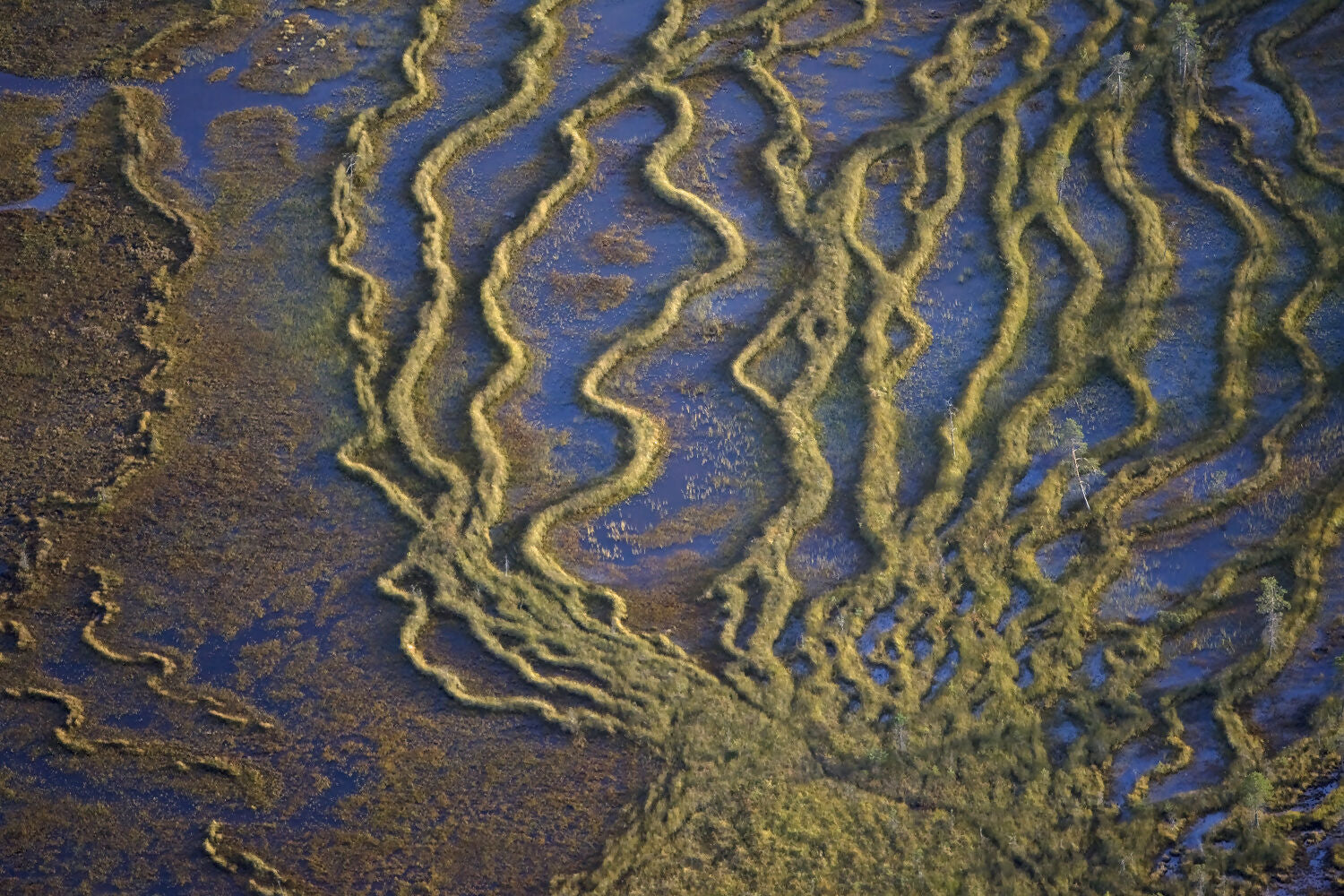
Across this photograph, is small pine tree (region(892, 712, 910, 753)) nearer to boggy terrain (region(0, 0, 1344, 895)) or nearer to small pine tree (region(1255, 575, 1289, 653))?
boggy terrain (region(0, 0, 1344, 895))

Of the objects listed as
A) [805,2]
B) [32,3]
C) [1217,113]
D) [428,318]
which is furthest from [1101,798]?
[32,3]

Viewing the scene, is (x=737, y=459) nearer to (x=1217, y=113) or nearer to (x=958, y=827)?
(x=958, y=827)

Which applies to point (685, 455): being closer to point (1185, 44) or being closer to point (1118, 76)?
point (1118, 76)

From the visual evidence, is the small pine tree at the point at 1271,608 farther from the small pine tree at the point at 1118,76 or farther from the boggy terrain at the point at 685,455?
the small pine tree at the point at 1118,76

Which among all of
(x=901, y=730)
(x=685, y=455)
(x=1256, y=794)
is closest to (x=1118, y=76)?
(x=685, y=455)

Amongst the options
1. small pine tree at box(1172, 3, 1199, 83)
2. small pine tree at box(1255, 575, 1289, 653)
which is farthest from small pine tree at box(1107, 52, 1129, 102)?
small pine tree at box(1255, 575, 1289, 653)
